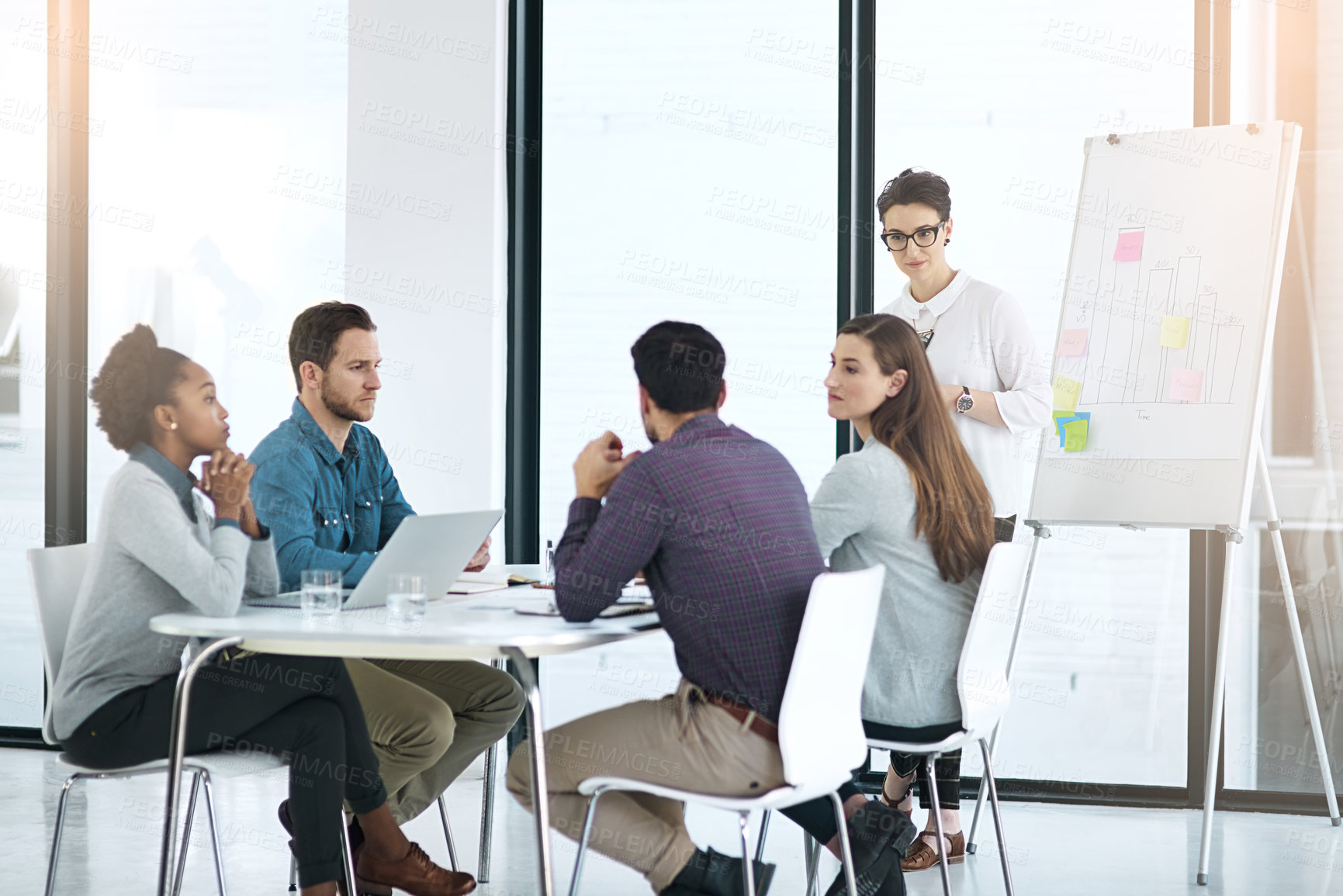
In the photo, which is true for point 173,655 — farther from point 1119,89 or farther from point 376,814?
point 1119,89

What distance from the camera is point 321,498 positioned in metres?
2.79

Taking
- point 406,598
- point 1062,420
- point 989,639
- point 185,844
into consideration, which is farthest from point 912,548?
point 185,844

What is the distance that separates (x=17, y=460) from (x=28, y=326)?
49 centimetres

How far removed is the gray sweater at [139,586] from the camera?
2127 mm

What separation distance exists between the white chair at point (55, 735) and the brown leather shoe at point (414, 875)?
0.22 m

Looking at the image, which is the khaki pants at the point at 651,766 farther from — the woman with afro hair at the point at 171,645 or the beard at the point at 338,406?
the beard at the point at 338,406

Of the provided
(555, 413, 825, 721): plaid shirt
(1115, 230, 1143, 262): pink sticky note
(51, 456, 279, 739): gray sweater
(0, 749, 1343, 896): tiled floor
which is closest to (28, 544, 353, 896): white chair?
(51, 456, 279, 739): gray sweater

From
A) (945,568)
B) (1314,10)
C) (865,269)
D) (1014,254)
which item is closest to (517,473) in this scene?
(865,269)

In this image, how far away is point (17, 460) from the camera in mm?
4539

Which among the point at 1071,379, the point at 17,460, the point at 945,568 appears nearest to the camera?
the point at 945,568

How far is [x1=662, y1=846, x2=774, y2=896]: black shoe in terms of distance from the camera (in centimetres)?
215

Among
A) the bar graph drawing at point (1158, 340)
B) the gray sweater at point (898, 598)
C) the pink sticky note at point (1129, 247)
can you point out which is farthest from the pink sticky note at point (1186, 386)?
the gray sweater at point (898, 598)

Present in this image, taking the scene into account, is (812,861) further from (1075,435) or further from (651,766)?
(1075,435)

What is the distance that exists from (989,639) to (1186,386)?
118 centimetres
